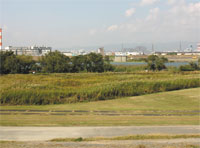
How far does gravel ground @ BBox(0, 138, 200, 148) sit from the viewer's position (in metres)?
9.70

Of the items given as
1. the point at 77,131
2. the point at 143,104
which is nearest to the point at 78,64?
the point at 143,104

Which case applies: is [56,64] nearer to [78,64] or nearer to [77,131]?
[78,64]

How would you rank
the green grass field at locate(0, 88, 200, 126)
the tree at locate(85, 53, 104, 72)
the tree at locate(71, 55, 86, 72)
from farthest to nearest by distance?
the tree at locate(85, 53, 104, 72) < the tree at locate(71, 55, 86, 72) < the green grass field at locate(0, 88, 200, 126)

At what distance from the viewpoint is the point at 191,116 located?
52.2ft

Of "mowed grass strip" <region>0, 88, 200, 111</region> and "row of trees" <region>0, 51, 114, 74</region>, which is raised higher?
"row of trees" <region>0, 51, 114, 74</region>

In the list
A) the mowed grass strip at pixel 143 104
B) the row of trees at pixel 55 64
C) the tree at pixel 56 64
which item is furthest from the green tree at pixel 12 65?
the mowed grass strip at pixel 143 104

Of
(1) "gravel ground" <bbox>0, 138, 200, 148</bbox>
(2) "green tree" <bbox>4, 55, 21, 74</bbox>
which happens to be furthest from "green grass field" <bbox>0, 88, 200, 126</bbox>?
(2) "green tree" <bbox>4, 55, 21, 74</bbox>

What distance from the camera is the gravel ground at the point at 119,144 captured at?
9.70m

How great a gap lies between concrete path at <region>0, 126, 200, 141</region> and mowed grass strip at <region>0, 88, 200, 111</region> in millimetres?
5625

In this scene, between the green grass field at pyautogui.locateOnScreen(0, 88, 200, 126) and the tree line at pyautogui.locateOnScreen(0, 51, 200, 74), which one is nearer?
the green grass field at pyautogui.locateOnScreen(0, 88, 200, 126)

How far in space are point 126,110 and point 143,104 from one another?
123 inches

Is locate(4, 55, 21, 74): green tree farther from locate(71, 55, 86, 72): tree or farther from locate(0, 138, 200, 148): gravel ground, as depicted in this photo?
locate(0, 138, 200, 148): gravel ground

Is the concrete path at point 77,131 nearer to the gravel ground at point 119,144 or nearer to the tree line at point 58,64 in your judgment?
the gravel ground at point 119,144

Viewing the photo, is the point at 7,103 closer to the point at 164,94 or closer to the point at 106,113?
the point at 106,113
